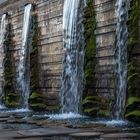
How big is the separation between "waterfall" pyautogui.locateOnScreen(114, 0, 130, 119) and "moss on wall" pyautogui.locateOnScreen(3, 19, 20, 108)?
777 cm

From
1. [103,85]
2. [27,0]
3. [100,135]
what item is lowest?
[100,135]

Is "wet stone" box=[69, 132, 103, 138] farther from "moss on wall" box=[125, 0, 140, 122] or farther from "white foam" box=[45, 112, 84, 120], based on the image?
"white foam" box=[45, 112, 84, 120]

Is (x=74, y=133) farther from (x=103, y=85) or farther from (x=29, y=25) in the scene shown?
(x=29, y=25)

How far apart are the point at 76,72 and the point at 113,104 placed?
104 inches

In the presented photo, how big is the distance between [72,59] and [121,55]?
2998 mm

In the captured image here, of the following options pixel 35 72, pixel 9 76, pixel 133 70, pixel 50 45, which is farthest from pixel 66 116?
pixel 9 76

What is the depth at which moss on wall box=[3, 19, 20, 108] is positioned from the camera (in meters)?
20.3

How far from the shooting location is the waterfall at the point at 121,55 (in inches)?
483

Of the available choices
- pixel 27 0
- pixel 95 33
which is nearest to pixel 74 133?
pixel 95 33

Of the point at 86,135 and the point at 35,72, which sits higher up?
the point at 35,72

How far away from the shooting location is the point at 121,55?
12.5 meters

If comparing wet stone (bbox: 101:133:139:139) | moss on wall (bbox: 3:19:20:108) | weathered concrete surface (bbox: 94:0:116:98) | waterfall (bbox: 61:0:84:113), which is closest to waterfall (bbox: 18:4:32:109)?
moss on wall (bbox: 3:19:20:108)

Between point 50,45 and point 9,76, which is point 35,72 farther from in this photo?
point 9,76

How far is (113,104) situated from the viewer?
12539mm
